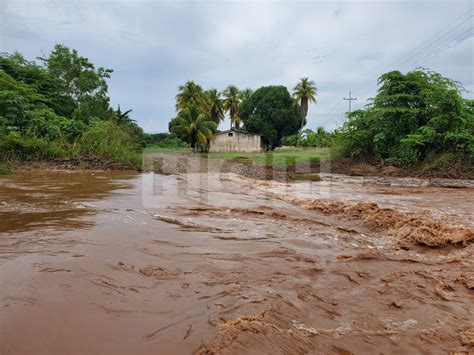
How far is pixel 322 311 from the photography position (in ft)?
8.46

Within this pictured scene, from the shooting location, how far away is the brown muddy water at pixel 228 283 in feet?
6.90

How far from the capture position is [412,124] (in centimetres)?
1738

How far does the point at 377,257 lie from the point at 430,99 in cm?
1513

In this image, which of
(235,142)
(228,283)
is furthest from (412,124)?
(235,142)

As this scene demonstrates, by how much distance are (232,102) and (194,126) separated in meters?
15.1

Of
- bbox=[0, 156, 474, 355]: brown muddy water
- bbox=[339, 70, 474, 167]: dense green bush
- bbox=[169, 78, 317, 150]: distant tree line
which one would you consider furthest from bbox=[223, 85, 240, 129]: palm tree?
bbox=[0, 156, 474, 355]: brown muddy water

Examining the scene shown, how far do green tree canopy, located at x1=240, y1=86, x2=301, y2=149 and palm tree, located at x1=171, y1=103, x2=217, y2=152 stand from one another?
31.7 ft

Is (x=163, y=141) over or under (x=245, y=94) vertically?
under

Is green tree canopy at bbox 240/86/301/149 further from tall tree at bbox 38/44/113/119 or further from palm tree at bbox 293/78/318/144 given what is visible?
tall tree at bbox 38/44/113/119

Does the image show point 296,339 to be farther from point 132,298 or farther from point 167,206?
point 167,206

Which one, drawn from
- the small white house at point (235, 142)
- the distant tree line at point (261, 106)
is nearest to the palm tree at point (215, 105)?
the distant tree line at point (261, 106)

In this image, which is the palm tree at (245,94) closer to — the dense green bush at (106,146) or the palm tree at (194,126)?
the palm tree at (194,126)

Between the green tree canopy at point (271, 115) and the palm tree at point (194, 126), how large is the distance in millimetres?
9661

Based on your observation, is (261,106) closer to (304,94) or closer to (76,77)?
(304,94)
